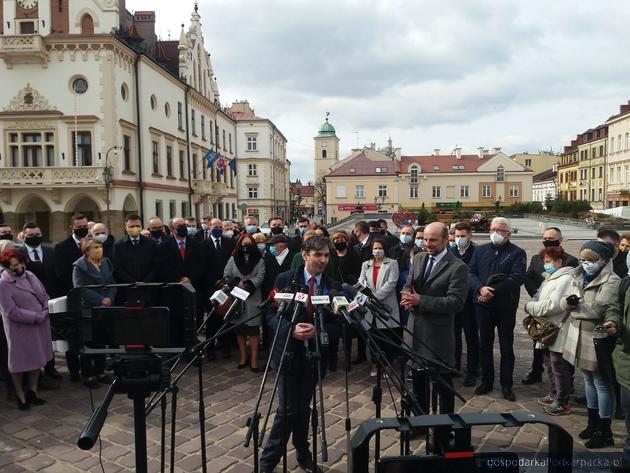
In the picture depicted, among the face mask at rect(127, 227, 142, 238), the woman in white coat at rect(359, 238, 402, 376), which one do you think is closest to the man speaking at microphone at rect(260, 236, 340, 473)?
the woman in white coat at rect(359, 238, 402, 376)

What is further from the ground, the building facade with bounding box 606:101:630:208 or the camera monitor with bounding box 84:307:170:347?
the building facade with bounding box 606:101:630:208

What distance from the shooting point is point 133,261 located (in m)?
7.38

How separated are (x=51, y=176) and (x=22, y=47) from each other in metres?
6.55

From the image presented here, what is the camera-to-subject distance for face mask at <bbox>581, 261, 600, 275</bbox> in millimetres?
4836

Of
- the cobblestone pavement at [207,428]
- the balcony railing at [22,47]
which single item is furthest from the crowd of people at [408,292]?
the balcony railing at [22,47]

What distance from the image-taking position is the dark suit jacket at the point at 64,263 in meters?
6.95

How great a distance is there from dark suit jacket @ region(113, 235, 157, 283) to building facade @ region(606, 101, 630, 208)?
6513cm

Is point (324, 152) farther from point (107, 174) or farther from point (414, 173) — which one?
point (107, 174)

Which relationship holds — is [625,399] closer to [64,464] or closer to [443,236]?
[443,236]

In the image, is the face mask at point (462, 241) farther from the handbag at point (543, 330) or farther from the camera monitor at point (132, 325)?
the camera monitor at point (132, 325)

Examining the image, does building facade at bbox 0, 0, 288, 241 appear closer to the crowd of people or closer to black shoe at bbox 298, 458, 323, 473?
the crowd of people

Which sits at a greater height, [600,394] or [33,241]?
[33,241]

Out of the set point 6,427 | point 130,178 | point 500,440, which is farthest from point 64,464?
point 130,178

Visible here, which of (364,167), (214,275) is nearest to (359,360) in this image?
(214,275)
